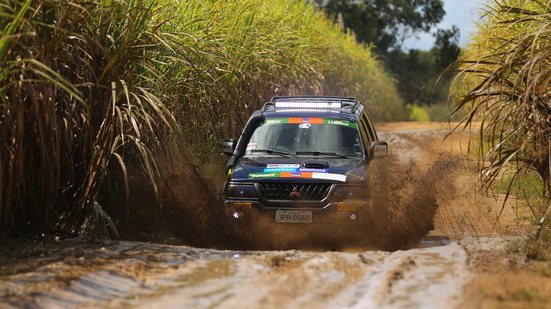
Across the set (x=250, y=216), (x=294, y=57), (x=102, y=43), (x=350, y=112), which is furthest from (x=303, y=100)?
(x=294, y=57)

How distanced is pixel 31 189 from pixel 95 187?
79cm

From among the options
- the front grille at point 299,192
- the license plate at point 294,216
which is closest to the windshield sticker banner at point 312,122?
the front grille at point 299,192

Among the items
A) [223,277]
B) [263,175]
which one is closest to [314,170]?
[263,175]

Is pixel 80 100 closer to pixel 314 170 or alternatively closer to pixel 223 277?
pixel 223 277

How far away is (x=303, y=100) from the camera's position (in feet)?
37.6

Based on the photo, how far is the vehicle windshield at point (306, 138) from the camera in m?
10.4

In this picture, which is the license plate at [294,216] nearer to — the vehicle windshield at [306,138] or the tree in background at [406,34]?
the vehicle windshield at [306,138]

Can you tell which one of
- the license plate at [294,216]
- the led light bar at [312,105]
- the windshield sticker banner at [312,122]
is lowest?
the license plate at [294,216]

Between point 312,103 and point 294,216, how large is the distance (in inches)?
84.1

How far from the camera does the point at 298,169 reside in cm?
973

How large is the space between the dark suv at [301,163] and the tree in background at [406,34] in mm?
47628

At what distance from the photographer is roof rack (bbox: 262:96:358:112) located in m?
11.1

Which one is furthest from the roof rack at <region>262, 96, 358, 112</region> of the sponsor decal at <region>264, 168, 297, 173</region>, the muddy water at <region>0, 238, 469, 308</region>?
the muddy water at <region>0, 238, 469, 308</region>

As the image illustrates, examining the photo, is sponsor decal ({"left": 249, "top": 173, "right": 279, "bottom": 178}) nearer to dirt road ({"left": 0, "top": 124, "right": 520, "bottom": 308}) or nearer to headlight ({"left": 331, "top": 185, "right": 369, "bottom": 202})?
headlight ({"left": 331, "top": 185, "right": 369, "bottom": 202})
